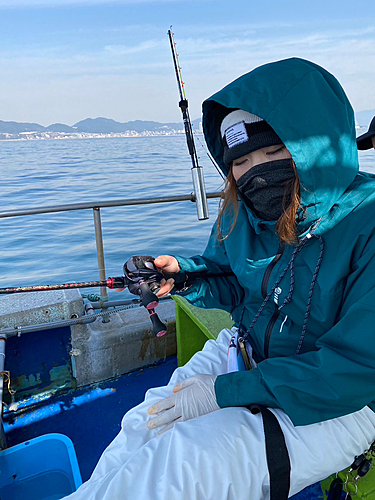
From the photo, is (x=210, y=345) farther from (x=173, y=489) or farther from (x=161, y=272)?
(x=173, y=489)

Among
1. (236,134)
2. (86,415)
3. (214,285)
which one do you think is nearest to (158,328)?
(214,285)

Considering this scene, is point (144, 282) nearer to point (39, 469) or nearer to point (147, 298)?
point (147, 298)

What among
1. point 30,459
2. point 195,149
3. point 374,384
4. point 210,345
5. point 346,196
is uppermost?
point 195,149

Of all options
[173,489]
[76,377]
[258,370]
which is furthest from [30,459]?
[258,370]

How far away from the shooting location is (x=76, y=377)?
2.64m

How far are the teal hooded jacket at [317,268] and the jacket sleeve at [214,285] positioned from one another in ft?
1.21

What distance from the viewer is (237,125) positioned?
138 centimetres

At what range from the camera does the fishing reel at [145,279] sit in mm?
1483

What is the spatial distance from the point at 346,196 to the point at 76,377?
2100 millimetres

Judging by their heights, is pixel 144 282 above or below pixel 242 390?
above

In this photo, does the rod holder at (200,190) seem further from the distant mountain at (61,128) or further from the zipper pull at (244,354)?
the distant mountain at (61,128)

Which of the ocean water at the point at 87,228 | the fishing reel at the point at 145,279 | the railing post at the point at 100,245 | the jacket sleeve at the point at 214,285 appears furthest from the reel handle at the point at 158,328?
the ocean water at the point at 87,228

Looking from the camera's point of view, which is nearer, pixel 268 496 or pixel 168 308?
pixel 268 496

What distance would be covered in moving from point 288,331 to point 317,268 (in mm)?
258
